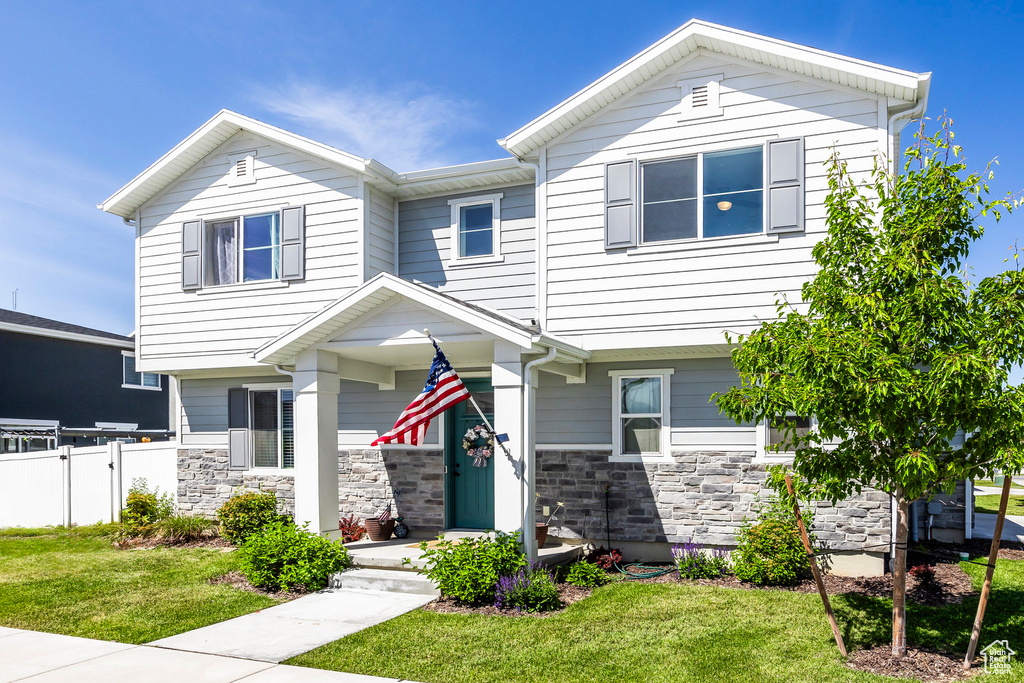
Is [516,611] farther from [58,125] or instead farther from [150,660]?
[58,125]

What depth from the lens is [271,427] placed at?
1284 centimetres

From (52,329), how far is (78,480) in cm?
868

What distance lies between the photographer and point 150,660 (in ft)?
21.1

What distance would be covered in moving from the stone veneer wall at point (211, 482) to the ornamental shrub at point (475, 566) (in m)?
5.20

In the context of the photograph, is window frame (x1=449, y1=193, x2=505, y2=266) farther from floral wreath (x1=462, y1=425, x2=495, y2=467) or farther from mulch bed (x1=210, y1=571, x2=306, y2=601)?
mulch bed (x1=210, y1=571, x2=306, y2=601)

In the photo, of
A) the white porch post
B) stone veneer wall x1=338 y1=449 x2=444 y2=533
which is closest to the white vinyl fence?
stone veneer wall x1=338 y1=449 x2=444 y2=533

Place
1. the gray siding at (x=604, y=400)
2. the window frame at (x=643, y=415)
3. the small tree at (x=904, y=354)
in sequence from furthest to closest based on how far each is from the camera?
the window frame at (x=643, y=415) → the gray siding at (x=604, y=400) → the small tree at (x=904, y=354)

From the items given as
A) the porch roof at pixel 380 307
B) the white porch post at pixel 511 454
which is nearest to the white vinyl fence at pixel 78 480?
the porch roof at pixel 380 307

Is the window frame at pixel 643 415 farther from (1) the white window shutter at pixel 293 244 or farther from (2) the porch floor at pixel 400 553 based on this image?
(1) the white window shutter at pixel 293 244

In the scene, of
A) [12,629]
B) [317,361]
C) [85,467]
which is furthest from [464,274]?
[85,467]

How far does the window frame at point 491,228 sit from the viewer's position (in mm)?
11406

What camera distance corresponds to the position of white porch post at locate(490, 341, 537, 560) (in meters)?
8.59

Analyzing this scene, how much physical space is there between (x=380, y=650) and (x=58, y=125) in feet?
41.9

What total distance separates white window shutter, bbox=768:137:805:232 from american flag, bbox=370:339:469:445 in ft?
14.4
